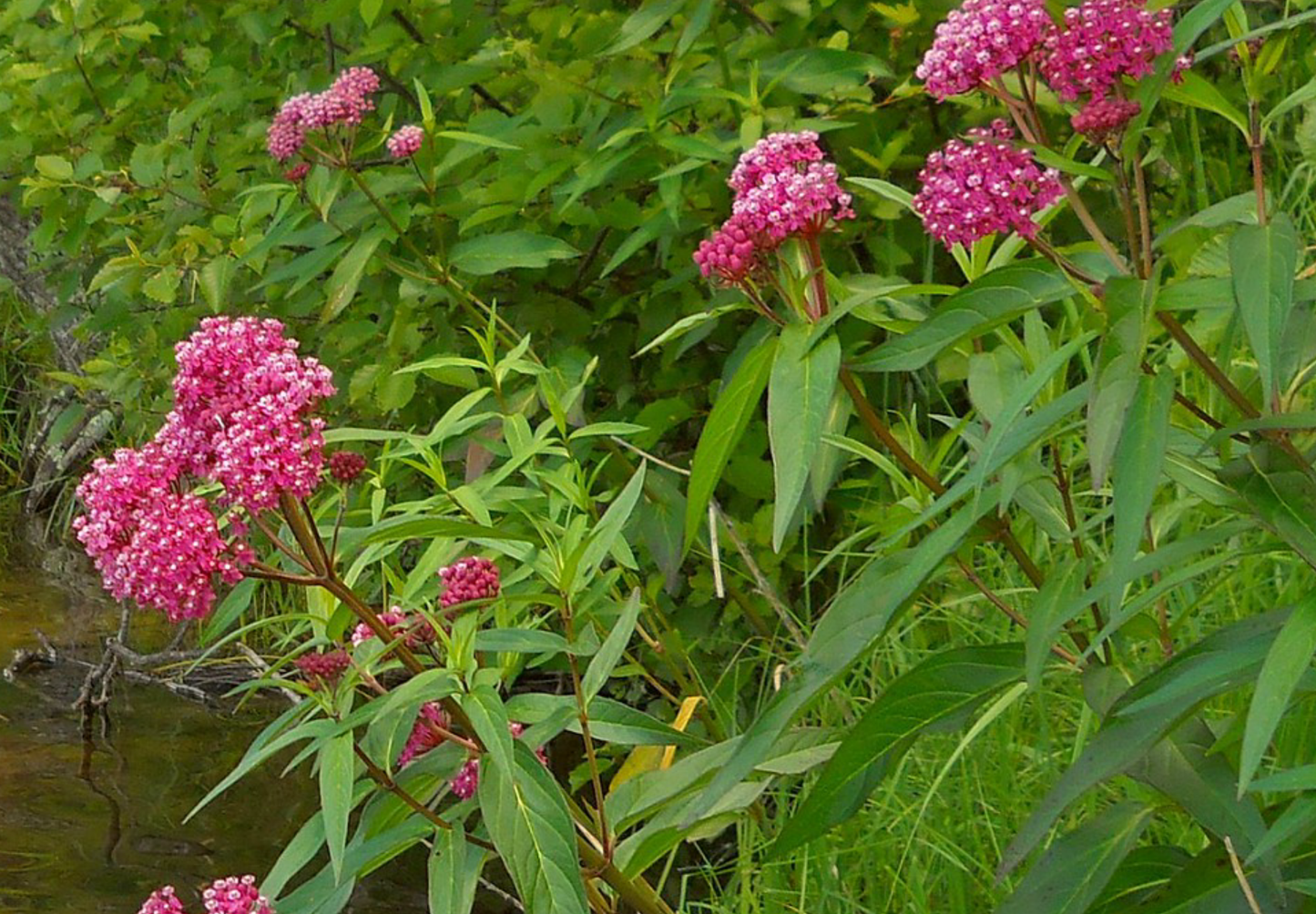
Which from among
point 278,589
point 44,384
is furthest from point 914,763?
point 44,384

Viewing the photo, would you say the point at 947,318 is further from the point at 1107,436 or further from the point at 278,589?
the point at 278,589

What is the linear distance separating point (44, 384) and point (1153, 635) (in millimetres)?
5288

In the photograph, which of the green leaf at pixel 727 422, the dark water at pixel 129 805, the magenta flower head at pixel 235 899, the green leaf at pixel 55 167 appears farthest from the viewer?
the green leaf at pixel 55 167

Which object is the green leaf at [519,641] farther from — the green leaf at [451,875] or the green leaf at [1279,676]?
the green leaf at [1279,676]

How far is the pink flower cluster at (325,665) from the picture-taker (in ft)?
6.45

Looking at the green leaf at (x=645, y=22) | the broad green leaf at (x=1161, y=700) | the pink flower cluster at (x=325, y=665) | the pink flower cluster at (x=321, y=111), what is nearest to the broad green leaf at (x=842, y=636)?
the broad green leaf at (x=1161, y=700)

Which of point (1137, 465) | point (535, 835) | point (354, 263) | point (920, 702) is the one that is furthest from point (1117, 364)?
point (354, 263)

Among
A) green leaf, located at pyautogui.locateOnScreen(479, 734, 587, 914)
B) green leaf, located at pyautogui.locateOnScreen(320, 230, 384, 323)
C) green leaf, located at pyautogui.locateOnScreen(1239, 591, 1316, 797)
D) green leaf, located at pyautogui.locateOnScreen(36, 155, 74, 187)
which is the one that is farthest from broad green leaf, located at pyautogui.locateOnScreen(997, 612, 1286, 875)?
green leaf, located at pyautogui.locateOnScreen(36, 155, 74, 187)

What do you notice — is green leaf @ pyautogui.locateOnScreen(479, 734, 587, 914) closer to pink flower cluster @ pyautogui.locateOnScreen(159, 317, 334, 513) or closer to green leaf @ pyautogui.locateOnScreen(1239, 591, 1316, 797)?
pink flower cluster @ pyautogui.locateOnScreen(159, 317, 334, 513)

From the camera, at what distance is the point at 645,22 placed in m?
2.92

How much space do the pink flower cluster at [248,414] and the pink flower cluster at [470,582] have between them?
31cm

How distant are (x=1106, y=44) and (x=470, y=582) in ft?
3.06

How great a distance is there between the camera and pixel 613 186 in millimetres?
3551

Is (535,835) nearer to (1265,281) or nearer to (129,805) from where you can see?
(1265,281)
